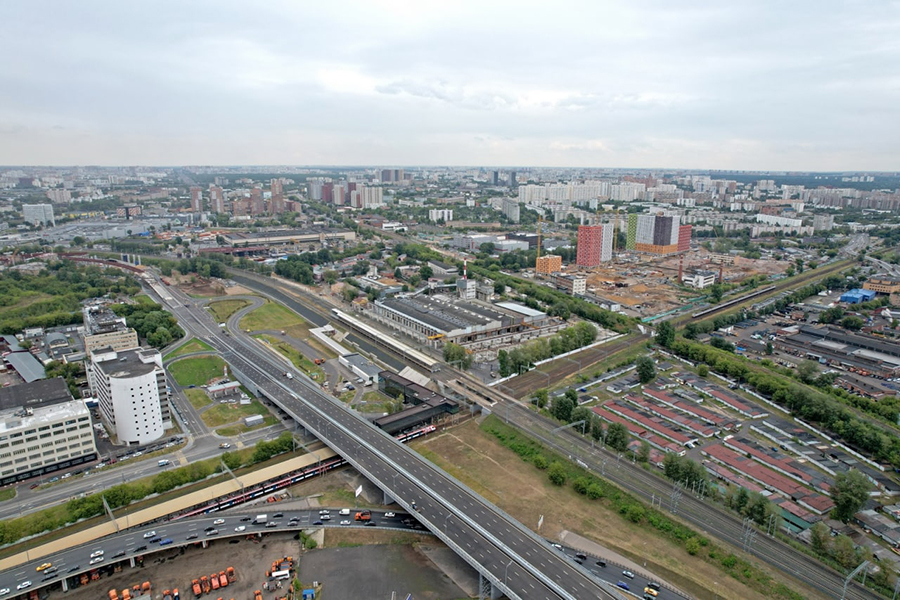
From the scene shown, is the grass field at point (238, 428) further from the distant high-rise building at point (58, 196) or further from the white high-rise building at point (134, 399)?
the distant high-rise building at point (58, 196)

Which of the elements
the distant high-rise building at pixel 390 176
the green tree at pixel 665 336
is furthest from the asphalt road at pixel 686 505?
the distant high-rise building at pixel 390 176

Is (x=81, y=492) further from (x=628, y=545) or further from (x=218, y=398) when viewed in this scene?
A: (x=628, y=545)

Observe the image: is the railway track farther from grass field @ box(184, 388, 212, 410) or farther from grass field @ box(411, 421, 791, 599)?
grass field @ box(184, 388, 212, 410)

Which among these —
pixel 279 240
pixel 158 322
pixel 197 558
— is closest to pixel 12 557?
pixel 197 558

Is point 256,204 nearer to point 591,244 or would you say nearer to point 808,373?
point 591,244

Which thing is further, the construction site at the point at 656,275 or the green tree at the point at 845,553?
the construction site at the point at 656,275

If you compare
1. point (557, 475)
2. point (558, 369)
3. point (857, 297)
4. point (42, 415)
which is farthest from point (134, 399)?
point (857, 297)

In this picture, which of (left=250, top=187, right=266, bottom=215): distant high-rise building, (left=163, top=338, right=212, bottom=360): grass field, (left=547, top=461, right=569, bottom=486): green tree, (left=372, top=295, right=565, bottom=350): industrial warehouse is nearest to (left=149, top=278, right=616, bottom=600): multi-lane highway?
(left=547, top=461, right=569, bottom=486): green tree
